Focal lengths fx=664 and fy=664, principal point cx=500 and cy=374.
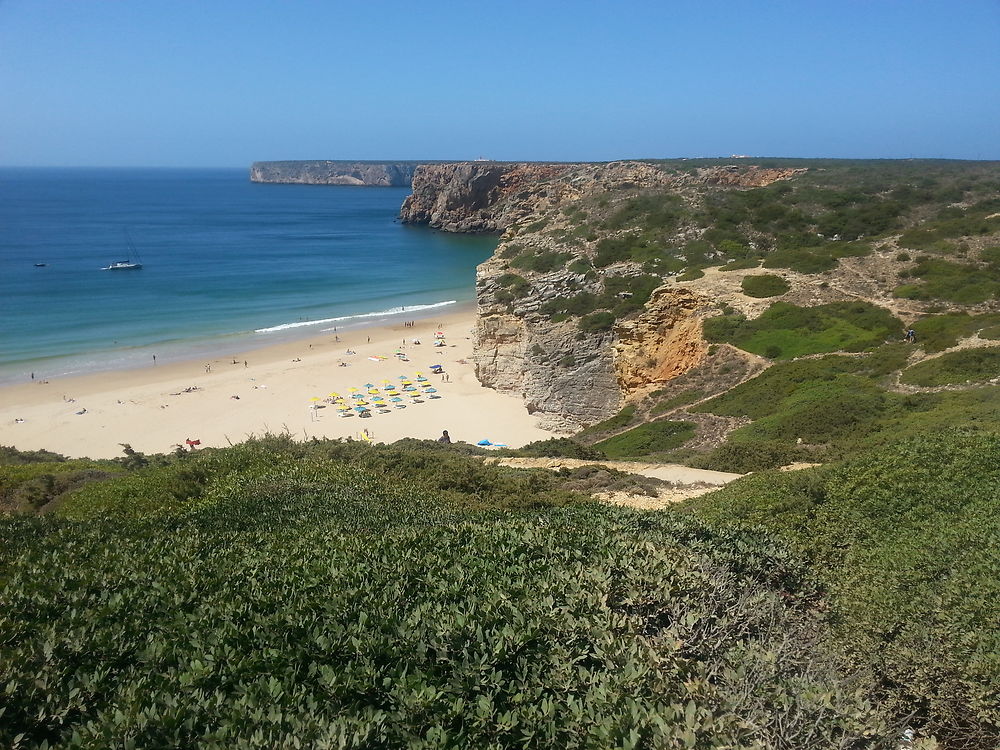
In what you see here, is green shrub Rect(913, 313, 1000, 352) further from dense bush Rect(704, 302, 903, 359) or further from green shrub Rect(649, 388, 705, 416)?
green shrub Rect(649, 388, 705, 416)

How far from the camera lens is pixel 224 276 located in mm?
61406

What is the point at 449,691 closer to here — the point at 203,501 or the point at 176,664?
the point at 176,664

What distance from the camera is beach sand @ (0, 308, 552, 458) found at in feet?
93.0

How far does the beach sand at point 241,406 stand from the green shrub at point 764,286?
10.1 m

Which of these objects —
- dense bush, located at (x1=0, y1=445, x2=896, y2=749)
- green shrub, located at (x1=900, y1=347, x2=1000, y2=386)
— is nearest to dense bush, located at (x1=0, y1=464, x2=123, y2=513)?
dense bush, located at (x1=0, y1=445, x2=896, y2=749)

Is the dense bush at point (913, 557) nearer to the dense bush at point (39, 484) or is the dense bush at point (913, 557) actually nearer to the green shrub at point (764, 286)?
the dense bush at point (39, 484)

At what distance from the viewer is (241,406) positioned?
32.5 m

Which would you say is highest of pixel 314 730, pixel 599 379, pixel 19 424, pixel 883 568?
pixel 314 730

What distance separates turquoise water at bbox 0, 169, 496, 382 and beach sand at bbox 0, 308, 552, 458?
12.7 feet

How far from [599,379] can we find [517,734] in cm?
2411

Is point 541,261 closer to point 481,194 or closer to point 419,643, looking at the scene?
point 419,643

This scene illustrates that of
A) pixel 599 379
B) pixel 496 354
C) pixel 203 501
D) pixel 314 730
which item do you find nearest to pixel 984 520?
pixel 314 730

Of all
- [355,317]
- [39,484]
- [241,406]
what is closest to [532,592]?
[39,484]

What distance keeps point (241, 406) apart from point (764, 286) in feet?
80.3
